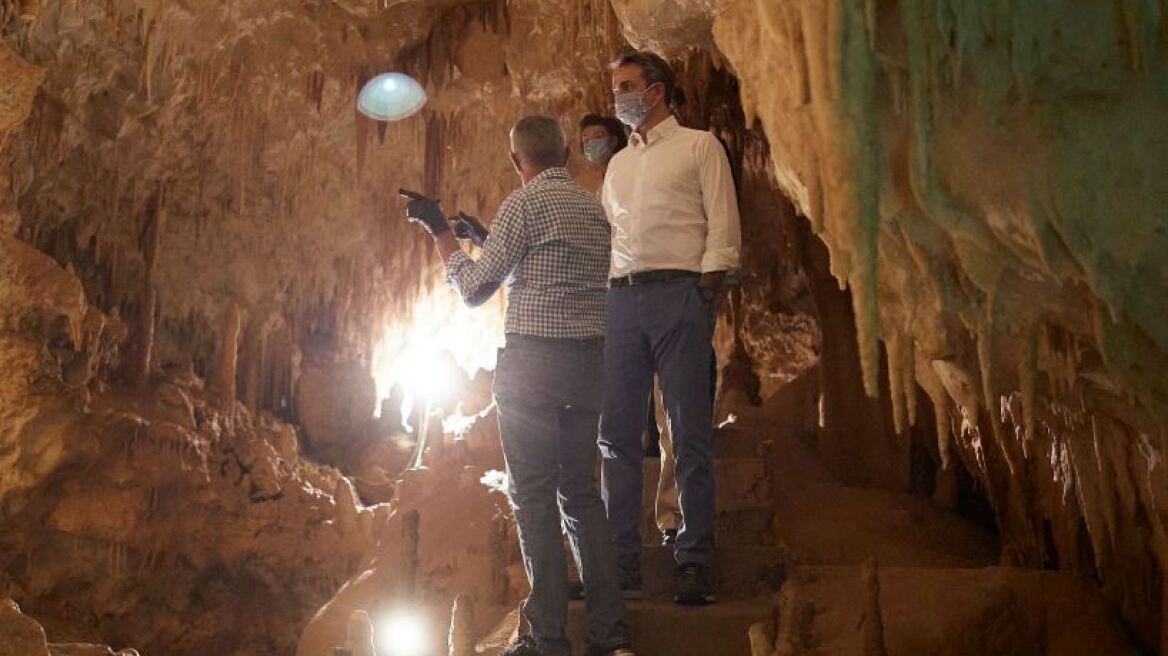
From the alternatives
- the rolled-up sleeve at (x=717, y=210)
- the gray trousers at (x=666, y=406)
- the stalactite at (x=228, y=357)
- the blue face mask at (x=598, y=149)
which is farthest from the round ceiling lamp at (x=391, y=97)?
the gray trousers at (x=666, y=406)

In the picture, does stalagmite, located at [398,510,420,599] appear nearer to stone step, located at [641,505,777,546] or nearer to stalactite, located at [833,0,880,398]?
stone step, located at [641,505,777,546]

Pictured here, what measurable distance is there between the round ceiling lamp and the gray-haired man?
18.2 ft

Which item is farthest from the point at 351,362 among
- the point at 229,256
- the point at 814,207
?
the point at 814,207

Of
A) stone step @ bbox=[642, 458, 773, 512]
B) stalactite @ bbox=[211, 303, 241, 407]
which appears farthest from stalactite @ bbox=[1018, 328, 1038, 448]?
stalactite @ bbox=[211, 303, 241, 407]

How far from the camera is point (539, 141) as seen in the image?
3.47 meters

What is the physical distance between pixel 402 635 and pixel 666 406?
2537 millimetres

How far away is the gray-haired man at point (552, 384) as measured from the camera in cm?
321

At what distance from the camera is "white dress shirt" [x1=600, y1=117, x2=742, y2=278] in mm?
3877

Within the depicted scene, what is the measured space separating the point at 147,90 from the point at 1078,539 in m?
6.95

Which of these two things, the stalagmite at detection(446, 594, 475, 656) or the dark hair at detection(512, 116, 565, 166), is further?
the stalagmite at detection(446, 594, 475, 656)

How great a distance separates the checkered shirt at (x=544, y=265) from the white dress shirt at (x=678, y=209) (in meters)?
0.62

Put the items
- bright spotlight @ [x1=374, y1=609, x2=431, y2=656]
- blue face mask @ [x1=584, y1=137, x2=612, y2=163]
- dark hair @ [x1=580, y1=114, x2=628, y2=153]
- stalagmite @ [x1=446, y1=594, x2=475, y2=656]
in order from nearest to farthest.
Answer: stalagmite @ [x1=446, y1=594, x2=475, y2=656] → blue face mask @ [x1=584, y1=137, x2=612, y2=163] → dark hair @ [x1=580, y1=114, x2=628, y2=153] → bright spotlight @ [x1=374, y1=609, x2=431, y2=656]

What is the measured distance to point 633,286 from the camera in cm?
398

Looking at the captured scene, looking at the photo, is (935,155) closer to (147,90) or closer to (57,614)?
(147,90)
